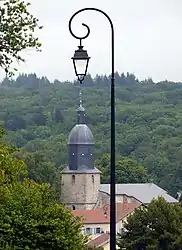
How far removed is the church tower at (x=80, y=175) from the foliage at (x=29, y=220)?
71.4 m

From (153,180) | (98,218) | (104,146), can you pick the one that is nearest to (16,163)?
(98,218)

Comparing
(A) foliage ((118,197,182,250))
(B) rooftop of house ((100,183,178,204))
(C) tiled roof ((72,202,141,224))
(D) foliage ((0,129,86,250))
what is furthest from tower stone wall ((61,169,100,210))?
(D) foliage ((0,129,86,250))

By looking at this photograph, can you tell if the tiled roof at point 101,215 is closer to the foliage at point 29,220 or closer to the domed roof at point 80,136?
the domed roof at point 80,136

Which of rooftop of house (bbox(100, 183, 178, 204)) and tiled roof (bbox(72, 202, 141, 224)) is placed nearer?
tiled roof (bbox(72, 202, 141, 224))

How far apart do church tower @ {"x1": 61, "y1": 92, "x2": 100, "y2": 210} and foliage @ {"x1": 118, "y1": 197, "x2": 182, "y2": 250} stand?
174 ft

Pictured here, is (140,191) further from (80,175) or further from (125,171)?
(80,175)

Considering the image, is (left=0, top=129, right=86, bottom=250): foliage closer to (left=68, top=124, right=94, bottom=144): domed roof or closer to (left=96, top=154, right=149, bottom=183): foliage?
(left=68, top=124, right=94, bottom=144): domed roof

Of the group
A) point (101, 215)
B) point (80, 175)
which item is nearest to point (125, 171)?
point (80, 175)

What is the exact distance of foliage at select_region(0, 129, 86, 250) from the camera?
73.7 ft

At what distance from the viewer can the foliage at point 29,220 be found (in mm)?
22453

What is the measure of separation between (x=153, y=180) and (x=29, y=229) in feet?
335

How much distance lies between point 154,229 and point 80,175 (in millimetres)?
55365

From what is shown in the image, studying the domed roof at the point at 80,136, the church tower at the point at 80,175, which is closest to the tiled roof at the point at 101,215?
the church tower at the point at 80,175

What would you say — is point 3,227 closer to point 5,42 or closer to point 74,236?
point 74,236
